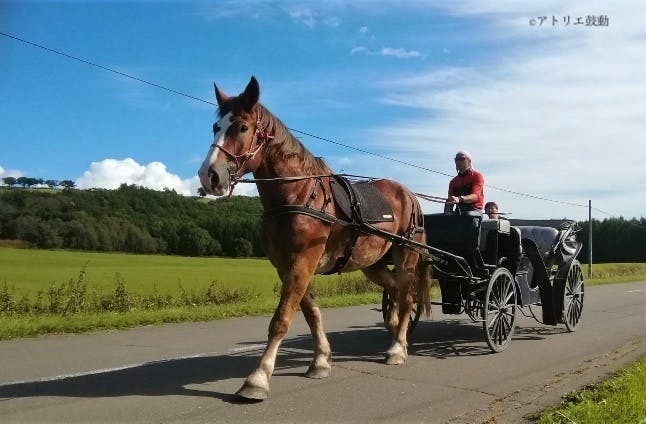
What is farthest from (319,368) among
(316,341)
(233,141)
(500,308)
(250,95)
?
(500,308)

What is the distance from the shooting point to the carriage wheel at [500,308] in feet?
23.8

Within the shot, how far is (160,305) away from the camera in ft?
41.3

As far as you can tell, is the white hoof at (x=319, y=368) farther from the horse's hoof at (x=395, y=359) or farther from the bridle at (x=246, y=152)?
the bridle at (x=246, y=152)

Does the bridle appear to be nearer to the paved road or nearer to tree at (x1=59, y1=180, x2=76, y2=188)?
the paved road

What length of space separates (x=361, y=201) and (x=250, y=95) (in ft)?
5.89

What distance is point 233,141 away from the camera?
4.80m

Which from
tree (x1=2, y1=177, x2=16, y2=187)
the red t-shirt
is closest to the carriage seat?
the red t-shirt

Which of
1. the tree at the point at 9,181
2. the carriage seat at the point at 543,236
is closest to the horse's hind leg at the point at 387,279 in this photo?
the carriage seat at the point at 543,236

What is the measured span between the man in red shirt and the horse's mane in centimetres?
300

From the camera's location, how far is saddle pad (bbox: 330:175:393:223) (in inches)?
228

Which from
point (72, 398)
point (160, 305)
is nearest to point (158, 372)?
point (72, 398)

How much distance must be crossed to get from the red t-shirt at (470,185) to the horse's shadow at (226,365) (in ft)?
6.58

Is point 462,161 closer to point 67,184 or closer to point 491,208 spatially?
point 491,208

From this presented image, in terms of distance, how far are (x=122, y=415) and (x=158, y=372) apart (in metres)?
1.56
